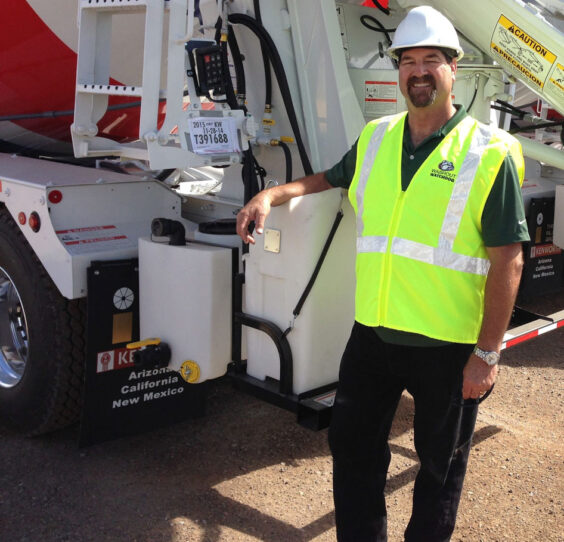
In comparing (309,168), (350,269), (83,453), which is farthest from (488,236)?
(83,453)

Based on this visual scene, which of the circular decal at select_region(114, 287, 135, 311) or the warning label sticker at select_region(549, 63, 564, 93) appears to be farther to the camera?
the circular decal at select_region(114, 287, 135, 311)

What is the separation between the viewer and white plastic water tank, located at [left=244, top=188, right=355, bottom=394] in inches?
109

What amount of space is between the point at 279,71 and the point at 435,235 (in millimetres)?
1292

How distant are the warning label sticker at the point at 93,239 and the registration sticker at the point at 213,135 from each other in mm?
563

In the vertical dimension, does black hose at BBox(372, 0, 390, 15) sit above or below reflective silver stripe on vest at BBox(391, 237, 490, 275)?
above

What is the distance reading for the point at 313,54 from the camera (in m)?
3.21

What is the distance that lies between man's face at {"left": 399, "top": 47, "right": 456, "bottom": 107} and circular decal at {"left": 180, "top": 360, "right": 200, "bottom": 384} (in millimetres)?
1375

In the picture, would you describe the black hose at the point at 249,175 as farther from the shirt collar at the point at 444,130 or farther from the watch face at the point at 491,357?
the watch face at the point at 491,357

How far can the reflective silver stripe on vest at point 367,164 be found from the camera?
2424mm

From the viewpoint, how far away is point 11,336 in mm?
3787

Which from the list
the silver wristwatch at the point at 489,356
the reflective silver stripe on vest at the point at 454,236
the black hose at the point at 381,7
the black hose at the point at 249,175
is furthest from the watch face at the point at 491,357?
the black hose at the point at 381,7

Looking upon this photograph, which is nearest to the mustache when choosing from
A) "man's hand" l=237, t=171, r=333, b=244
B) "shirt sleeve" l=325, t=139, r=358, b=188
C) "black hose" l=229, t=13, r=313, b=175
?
"shirt sleeve" l=325, t=139, r=358, b=188

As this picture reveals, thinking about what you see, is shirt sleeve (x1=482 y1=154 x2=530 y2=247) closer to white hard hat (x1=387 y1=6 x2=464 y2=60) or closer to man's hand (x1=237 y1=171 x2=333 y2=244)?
white hard hat (x1=387 y1=6 x2=464 y2=60)

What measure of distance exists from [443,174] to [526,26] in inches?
49.8
